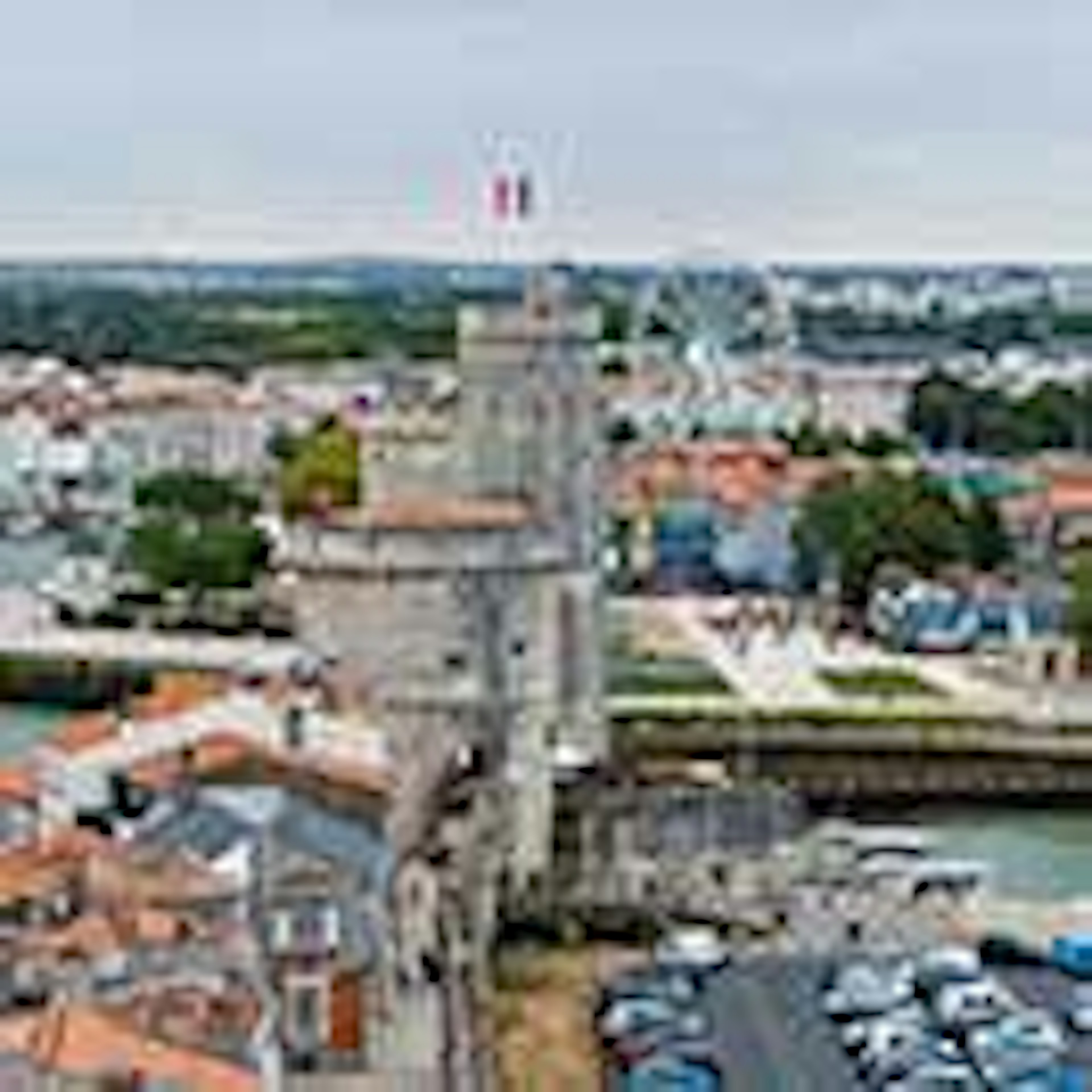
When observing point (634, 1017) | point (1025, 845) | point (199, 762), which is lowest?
point (1025, 845)

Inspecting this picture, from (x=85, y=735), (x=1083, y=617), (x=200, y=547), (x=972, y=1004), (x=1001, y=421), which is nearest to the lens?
(x=972, y=1004)

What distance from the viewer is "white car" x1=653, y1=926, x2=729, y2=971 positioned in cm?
2289

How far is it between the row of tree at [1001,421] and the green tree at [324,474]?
17.2m

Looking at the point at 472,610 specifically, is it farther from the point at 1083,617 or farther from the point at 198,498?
the point at 198,498

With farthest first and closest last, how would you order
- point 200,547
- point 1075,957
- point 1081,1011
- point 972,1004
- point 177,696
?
point 200,547 → point 177,696 → point 1075,957 → point 1081,1011 → point 972,1004

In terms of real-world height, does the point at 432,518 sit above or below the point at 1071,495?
above

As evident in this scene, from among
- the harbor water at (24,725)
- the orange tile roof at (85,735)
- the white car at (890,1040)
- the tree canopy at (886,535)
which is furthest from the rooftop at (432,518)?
the tree canopy at (886,535)

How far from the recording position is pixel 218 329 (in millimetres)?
124375

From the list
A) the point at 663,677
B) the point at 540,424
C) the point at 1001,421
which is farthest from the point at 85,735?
the point at 1001,421

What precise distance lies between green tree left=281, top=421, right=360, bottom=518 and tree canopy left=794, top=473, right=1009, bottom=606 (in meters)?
6.91

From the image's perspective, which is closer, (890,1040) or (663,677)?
(890,1040)

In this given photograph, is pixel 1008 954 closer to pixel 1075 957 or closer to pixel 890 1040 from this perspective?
pixel 1075 957

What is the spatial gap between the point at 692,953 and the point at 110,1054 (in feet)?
27.6

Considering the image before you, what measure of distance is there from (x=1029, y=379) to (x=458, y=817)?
6721 centimetres
